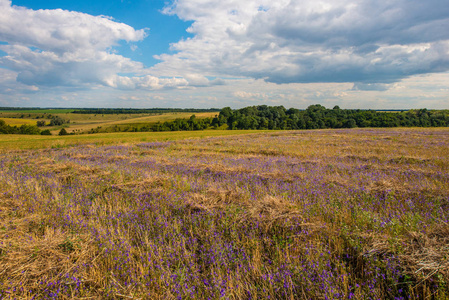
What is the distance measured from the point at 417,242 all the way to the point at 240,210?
252 cm

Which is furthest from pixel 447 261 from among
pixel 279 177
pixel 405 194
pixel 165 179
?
pixel 165 179

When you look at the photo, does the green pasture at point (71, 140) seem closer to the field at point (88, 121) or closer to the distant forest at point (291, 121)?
the distant forest at point (291, 121)

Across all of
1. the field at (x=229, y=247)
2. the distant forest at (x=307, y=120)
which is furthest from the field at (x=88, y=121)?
the field at (x=229, y=247)

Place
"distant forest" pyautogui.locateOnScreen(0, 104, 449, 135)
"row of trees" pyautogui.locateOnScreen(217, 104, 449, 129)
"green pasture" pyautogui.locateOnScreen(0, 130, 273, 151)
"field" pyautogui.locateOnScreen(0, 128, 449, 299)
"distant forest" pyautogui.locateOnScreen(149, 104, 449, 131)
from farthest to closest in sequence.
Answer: "distant forest" pyautogui.locateOnScreen(149, 104, 449, 131)
"row of trees" pyautogui.locateOnScreen(217, 104, 449, 129)
"distant forest" pyautogui.locateOnScreen(0, 104, 449, 135)
"green pasture" pyautogui.locateOnScreen(0, 130, 273, 151)
"field" pyautogui.locateOnScreen(0, 128, 449, 299)

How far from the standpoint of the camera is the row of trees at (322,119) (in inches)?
3123

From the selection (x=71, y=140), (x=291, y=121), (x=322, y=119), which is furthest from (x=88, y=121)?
(x=322, y=119)

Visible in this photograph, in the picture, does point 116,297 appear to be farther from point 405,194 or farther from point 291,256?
point 405,194

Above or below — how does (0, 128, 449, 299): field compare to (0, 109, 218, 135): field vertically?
below

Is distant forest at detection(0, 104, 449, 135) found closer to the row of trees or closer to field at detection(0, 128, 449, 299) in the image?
the row of trees

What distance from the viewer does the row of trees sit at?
79.3 meters

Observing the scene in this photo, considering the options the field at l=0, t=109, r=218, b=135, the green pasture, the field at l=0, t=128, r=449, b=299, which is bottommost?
the green pasture

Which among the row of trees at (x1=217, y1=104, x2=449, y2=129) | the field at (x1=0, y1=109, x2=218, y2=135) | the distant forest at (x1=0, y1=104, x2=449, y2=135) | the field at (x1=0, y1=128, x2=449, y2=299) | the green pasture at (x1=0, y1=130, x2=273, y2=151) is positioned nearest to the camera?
the field at (x1=0, y1=128, x2=449, y2=299)

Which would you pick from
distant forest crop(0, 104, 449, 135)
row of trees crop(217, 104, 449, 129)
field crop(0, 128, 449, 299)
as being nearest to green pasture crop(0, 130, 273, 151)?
field crop(0, 128, 449, 299)

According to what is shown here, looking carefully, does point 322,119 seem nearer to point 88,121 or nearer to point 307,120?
point 307,120
